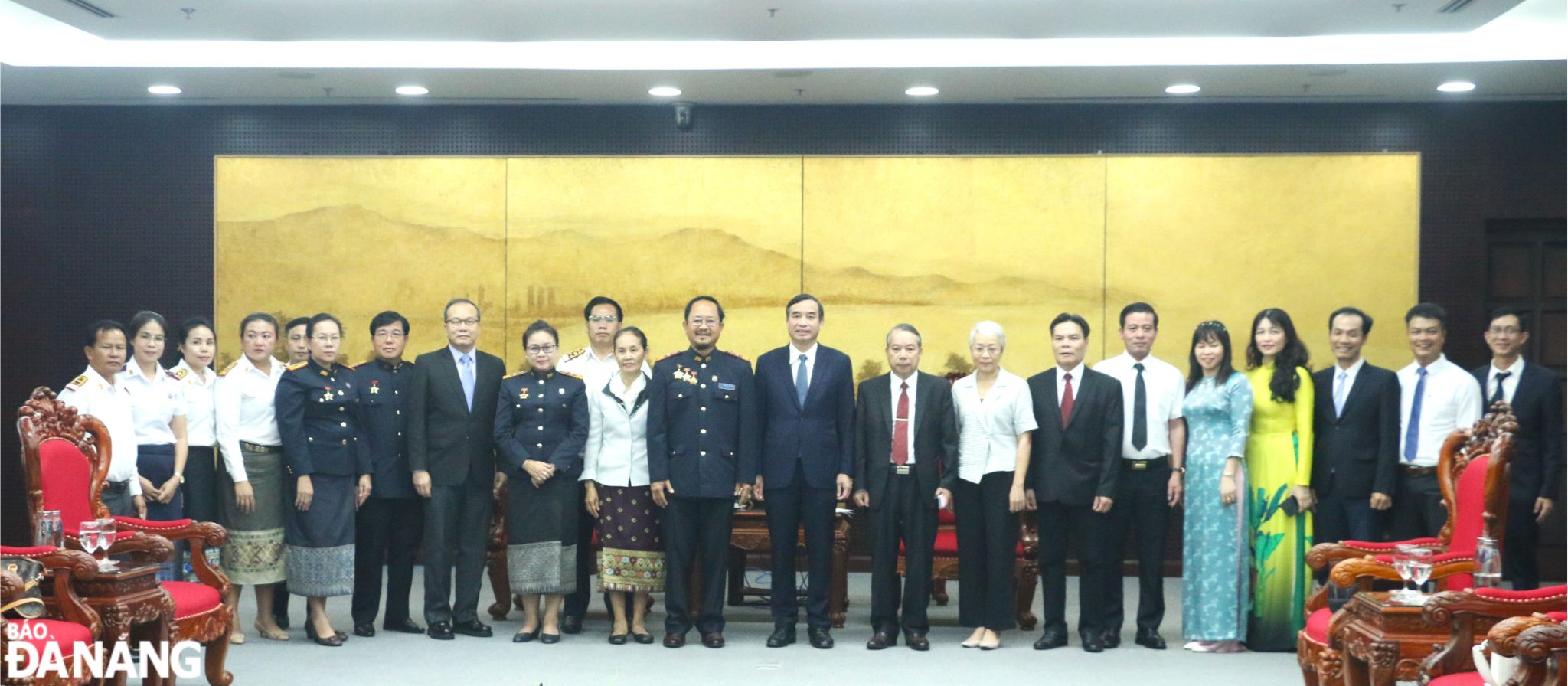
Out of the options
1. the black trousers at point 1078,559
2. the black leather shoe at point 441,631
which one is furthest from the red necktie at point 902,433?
the black leather shoe at point 441,631

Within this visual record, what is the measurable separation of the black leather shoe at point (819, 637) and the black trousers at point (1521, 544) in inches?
130

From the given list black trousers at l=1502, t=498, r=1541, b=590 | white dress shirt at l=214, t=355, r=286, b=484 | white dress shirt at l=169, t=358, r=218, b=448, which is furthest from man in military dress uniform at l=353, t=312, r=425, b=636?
black trousers at l=1502, t=498, r=1541, b=590

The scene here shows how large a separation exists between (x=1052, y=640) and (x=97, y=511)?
3.91 m

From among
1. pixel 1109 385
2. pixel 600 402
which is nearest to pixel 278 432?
pixel 600 402

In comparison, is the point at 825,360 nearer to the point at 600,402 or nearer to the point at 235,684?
the point at 600,402

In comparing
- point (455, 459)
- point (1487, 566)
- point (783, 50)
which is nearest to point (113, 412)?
point (455, 459)

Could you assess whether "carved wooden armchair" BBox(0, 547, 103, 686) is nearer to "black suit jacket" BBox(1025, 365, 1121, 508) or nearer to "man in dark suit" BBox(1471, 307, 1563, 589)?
"black suit jacket" BBox(1025, 365, 1121, 508)

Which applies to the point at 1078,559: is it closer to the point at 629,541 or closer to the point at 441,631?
the point at 629,541

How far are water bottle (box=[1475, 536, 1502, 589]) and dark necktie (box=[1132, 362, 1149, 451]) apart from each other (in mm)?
2216

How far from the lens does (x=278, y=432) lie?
5977 mm

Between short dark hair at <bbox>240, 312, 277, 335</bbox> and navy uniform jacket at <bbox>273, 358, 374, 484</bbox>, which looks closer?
navy uniform jacket at <bbox>273, 358, 374, 484</bbox>

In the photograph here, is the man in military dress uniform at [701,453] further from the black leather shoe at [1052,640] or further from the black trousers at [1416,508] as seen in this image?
the black trousers at [1416,508]

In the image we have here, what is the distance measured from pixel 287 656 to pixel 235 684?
0.51m

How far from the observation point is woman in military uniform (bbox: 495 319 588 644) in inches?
238
